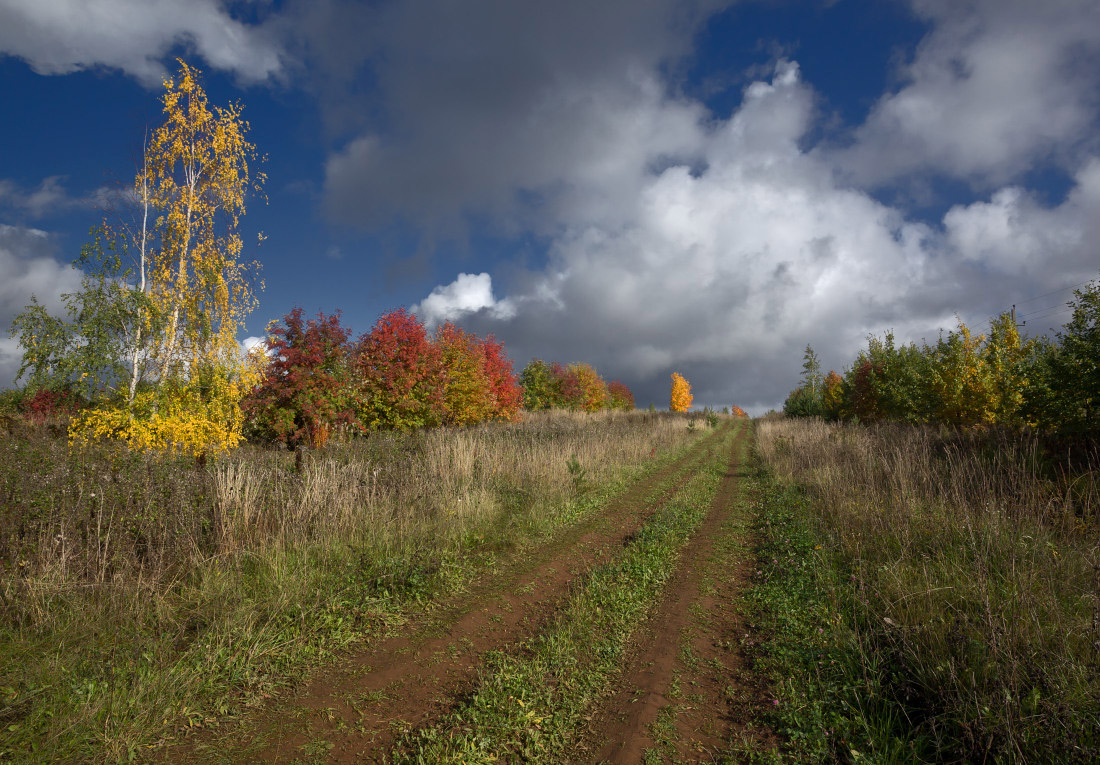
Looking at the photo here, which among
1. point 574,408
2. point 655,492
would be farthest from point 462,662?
point 574,408

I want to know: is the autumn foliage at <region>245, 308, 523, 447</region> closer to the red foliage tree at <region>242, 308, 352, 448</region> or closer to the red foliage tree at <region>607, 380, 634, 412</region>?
the red foliage tree at <region>242, 308, 352, 448</region>

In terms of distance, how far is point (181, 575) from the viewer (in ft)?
16.7

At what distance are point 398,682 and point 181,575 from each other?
3179 millimetres

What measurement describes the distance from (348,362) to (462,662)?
503 inches

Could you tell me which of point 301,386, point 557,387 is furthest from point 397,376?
point 557,387

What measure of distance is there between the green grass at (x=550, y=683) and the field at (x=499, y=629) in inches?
0.9

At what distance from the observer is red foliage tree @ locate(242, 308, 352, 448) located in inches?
524

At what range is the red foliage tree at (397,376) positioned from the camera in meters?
16.8

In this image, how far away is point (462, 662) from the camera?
13.6ft

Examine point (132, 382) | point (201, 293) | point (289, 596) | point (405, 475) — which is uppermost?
point (201, 293)

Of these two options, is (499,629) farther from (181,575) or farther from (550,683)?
(181,575)

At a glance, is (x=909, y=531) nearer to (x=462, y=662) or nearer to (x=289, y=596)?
(x=462, y=662)

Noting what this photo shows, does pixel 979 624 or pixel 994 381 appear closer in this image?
pixel 979 624

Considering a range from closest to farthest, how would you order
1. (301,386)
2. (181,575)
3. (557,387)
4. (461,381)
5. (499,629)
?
(499,629), (181,575), (301,386), (461,381), (557,387)
